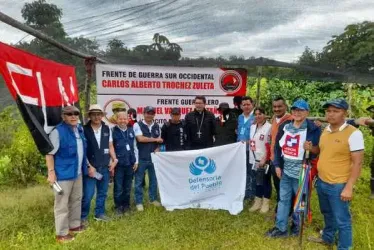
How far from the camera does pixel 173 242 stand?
4.27m

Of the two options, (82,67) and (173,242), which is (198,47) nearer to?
(82,67)

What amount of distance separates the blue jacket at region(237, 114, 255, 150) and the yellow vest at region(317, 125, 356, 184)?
176 cm

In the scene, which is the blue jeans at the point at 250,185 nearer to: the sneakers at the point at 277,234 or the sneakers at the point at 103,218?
the sneakers at the point at 277,234

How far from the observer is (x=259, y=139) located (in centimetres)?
518

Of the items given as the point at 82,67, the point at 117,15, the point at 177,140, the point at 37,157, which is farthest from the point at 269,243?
the point at 37,157

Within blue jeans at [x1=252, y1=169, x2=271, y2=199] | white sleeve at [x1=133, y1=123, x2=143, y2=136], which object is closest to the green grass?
blue jeans at [x1=252, y1=169, x2=271, y2=199]

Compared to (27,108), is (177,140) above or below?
below

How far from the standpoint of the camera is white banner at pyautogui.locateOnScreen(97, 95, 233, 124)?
617cm

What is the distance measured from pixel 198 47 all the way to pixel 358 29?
2.27m

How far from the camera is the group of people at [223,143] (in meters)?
3.59

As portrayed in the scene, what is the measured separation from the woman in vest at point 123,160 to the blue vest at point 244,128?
1551 millimetres

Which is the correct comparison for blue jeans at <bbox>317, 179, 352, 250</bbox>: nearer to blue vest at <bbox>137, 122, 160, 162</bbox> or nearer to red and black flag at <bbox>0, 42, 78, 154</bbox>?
blue vest at <bbox>137, 122, 160, 162</bbox>

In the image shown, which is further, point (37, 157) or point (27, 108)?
point (37, 157)

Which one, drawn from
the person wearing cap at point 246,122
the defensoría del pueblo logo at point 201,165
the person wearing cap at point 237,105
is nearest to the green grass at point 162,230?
the defensoría del pueblo logo at point 201,165
